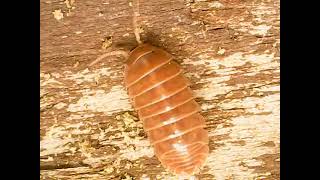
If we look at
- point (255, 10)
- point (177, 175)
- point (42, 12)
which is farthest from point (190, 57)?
point (42, 12)

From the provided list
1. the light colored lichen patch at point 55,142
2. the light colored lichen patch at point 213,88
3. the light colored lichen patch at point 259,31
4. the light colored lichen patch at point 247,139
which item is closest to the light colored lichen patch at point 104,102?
the light colored lichen patch at point 55,142

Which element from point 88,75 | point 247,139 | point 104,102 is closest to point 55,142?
point 104,102

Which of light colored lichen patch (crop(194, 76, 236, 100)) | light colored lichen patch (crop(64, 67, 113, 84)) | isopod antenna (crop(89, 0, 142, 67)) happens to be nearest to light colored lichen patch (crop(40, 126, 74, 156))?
light colored lichen patch (crop(64, 67, 113, 84))

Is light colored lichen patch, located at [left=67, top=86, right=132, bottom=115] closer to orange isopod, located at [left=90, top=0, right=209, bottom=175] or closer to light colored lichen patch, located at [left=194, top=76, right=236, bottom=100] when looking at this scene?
orange isopod, located at [left=90, top=0, right=209, bottom=175]

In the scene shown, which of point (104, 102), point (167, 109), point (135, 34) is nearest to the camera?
point (167, 109)

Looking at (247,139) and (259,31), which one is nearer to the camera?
(259,31)

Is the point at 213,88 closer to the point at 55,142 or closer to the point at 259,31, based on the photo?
the point at 259,31
